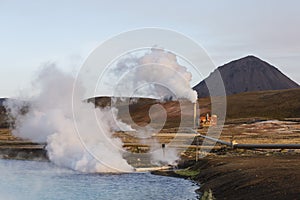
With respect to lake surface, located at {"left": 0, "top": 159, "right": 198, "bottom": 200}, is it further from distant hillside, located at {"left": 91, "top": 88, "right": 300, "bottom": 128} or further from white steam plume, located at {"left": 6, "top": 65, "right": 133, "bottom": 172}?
distant hillside, located at {"left": 91, "top": 88, "right": 300, "bottom": 128}

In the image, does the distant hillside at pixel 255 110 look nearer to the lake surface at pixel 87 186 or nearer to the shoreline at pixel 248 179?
the lake surface at pixel 87 186

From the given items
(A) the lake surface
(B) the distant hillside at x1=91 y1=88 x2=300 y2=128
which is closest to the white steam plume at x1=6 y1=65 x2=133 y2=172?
(A) the lake surface

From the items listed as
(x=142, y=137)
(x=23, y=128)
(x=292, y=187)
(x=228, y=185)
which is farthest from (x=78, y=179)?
(x=142, y=137)

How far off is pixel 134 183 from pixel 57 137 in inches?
981

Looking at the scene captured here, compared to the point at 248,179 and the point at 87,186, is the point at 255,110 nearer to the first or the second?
the point at 87,186

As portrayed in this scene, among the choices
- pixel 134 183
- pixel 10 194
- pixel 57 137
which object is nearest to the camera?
pixel 10 194

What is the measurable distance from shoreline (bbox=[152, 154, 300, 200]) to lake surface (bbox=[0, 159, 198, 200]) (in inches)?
72.6

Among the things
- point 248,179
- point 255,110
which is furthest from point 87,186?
point 255,110

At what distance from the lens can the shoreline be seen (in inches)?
1212

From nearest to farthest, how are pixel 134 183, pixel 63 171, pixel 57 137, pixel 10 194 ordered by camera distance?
1. pixel 10 194
2. pixel 134 183
3. pixel 63 171
4. pixel 57 137

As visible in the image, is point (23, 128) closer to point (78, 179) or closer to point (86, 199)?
point (78, 179)

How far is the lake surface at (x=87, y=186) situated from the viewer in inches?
1500

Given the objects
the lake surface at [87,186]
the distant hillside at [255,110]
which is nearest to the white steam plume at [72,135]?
the lake surface at [87,186]

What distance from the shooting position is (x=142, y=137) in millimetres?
102062
